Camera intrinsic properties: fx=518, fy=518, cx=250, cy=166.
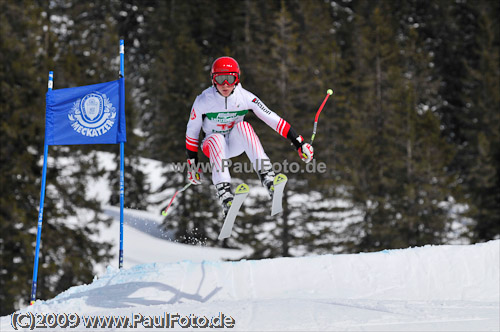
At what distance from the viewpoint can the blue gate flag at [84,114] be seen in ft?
32.6

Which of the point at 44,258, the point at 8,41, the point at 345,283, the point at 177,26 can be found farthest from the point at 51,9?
the point at 345,283

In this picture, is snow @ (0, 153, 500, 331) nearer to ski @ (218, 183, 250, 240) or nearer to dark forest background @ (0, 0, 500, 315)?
ski @ (218, 183, 250, 240)

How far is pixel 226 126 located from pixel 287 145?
1214 cm

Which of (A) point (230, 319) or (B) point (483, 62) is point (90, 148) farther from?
(B) point (483, 62)

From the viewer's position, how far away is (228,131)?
701 centimetres

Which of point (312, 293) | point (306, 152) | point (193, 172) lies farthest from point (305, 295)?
point (306, 152)

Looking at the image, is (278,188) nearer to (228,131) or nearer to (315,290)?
(228,131)

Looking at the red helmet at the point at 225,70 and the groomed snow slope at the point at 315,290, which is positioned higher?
the red helmet at the point at 225,70

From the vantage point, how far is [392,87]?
83.9 feet

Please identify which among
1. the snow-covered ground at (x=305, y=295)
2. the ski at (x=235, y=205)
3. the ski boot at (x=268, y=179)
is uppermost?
the ski boot at (x=268, y=179)

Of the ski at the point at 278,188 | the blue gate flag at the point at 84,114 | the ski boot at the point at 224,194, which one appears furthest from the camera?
the blue gate flag at the point at 84,114

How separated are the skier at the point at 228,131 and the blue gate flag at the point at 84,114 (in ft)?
11.7

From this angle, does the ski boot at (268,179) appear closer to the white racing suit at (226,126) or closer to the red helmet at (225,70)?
the white racing suit at (226,126)

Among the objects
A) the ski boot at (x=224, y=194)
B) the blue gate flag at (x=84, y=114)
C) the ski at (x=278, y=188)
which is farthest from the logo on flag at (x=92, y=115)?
the ski at (x=278, y=188)
